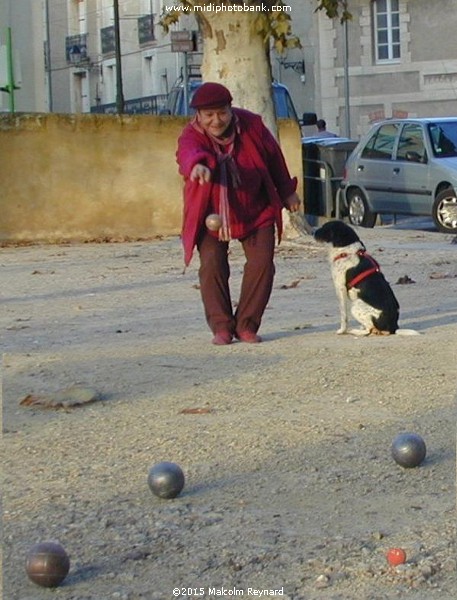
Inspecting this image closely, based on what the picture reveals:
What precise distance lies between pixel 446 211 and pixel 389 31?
3023cm

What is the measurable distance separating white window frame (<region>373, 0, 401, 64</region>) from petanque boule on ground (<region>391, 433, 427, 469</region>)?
43788 mm

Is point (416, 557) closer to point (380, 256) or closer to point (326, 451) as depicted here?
point (326, 451)

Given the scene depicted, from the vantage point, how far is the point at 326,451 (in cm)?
665

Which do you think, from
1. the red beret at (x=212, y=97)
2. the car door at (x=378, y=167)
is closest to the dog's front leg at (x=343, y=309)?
the red beret at (x=212, y=97)

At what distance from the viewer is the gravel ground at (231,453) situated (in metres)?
4.97

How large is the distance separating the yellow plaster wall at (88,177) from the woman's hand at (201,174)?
1037cm

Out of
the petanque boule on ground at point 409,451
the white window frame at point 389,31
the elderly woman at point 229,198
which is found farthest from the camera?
the white window frame at point 389,31

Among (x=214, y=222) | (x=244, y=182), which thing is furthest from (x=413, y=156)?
(x=214, y=222)

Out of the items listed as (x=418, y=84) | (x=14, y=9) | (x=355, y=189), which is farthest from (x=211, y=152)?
(x=14, y=9)

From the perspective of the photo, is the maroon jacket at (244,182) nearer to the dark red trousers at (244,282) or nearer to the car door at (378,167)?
the dark red trousers at (244,282)

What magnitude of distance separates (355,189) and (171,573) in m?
17.6

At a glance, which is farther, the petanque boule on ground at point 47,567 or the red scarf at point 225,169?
the red scarf at point 225,169

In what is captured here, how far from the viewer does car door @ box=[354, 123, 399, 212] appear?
71.3ft

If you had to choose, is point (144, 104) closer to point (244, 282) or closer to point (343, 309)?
point (343, 309)
